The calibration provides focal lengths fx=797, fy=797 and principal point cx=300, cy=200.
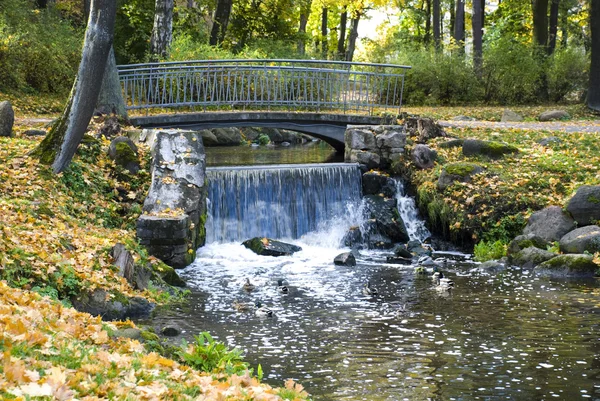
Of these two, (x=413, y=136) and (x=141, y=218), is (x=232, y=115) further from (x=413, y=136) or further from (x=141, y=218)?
(x=141, y=218)

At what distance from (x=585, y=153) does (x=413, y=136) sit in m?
3.69

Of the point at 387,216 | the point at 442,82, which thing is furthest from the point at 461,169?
the point at 442,82

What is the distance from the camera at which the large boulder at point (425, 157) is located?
16375 mm

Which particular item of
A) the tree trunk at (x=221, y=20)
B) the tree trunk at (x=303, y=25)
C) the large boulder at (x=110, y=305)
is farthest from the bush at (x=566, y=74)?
the large boulder at (x=110, y=305)

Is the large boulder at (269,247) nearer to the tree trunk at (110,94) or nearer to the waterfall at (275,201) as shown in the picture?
the waterfall at (275,201)

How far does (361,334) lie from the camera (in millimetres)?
8898

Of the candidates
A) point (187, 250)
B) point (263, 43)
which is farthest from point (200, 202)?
point (263, 43)

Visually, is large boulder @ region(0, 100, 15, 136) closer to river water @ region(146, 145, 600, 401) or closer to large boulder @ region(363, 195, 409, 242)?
river water @ region(146, 145, 600, 401)

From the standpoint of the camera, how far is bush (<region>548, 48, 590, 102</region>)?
2773cm

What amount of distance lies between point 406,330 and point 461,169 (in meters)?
6.57

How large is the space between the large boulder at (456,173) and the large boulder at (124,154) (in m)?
5.67

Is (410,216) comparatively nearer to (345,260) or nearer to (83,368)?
(345,260)

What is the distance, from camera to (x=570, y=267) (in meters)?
11.9

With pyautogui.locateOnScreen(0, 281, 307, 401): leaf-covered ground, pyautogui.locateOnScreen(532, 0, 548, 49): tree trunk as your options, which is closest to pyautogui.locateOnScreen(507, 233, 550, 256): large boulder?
pyautogui.locateOnScreen(0, 281, 307, 401): leaf-covered ground
